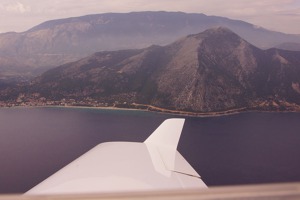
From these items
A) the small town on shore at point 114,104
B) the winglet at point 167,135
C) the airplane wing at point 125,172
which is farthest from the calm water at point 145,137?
the airplane wing at point 125,172

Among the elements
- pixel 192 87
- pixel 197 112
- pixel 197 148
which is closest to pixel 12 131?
pixel 197 148

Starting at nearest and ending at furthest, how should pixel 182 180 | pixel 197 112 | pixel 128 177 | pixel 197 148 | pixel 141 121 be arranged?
pixel 128 177 → pixel 182 180 → pixel 197 148 → pixel 141 121 → pixel 197 112

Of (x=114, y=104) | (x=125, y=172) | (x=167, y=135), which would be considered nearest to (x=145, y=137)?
(x=114, y=104)

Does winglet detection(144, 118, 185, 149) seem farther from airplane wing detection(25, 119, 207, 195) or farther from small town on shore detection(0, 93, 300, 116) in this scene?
small town on shore detection(0, 93, 300, 116)

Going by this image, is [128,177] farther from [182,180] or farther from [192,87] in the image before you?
[192,87]

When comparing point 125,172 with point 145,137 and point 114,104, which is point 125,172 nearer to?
point 145,137
